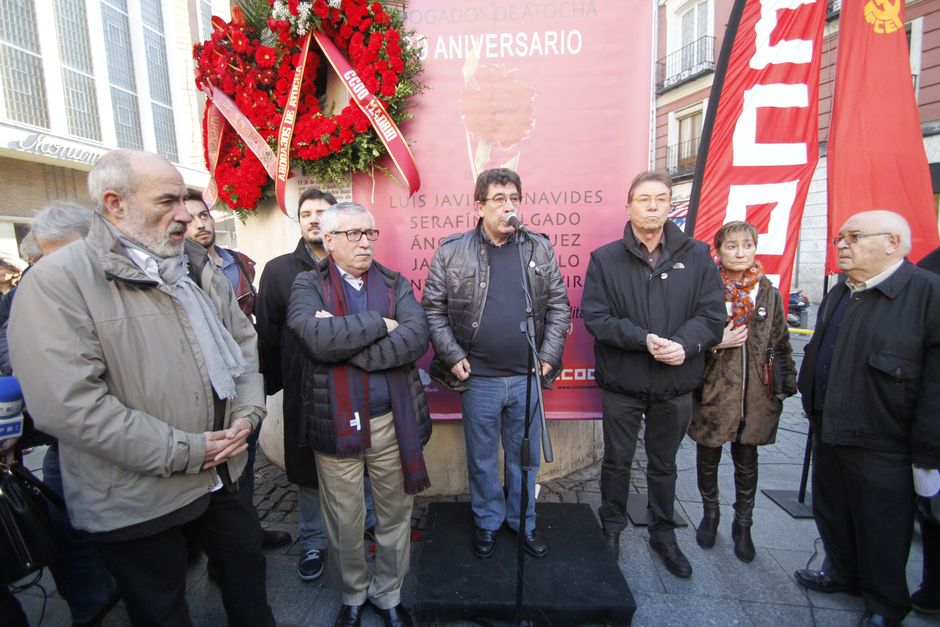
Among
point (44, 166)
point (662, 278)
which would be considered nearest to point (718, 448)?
point (662, 278)

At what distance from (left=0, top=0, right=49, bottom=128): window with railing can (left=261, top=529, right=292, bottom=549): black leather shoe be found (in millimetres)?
17076

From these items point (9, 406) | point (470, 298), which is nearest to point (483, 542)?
point (470, 298)

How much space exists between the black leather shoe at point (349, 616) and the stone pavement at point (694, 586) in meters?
0.09

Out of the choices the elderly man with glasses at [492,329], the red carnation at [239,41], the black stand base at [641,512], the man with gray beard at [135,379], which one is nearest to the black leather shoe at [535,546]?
the elderly man with glasses at [492,329]

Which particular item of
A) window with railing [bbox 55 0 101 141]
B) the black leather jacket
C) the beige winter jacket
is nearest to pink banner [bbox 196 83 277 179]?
the black leather jacket

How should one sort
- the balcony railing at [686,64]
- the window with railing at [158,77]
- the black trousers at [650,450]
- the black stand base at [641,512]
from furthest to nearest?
the window with railing at [158,77]
the balcony railing at [686,64]
the black stand base at [641,512]
the black trousers at [650,450]

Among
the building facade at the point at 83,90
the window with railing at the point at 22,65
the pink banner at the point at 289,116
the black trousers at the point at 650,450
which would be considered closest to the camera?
the black trousers at the point at 650,450

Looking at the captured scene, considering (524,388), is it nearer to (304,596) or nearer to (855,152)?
(304,596)

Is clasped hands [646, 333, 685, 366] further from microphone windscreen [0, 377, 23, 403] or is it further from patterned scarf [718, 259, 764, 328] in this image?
microphone windscreen [0, 377, 23, 403]

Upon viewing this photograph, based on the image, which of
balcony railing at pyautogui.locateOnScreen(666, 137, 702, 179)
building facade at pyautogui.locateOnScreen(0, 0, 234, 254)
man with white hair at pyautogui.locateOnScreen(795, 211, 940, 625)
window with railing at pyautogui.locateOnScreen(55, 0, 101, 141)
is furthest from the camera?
balcony railing at pyautogui.locateOnScreen(666, 137, 702, 179)

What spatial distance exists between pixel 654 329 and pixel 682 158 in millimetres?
18165

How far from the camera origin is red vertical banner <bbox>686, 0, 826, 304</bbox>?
131 inches

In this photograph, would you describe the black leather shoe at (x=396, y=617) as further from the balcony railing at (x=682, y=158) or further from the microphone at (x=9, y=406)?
the balcony railing at (x=682, y=158)

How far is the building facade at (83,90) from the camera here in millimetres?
13203
